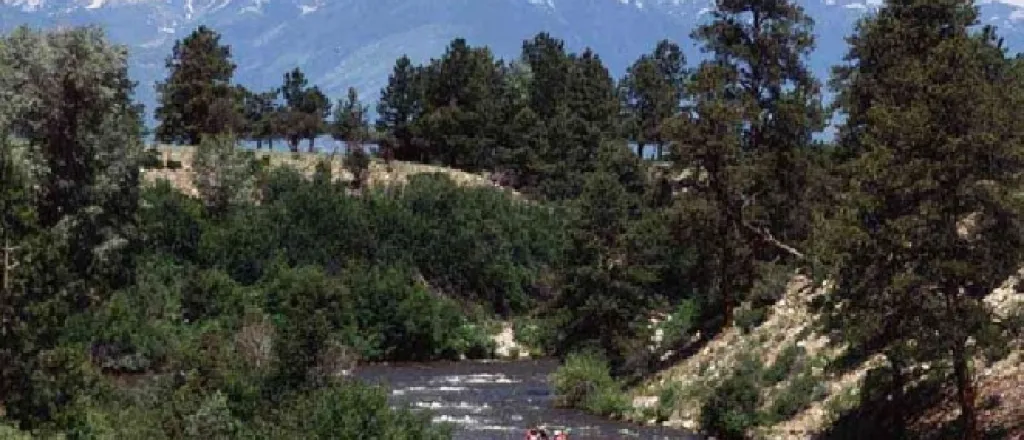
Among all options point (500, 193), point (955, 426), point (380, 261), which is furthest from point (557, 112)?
point (955, 426)

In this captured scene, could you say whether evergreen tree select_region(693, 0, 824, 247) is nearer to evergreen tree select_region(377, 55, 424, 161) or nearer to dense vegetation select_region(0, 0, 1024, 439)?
dense vegetation select_region(0, 0, 1024, 439)

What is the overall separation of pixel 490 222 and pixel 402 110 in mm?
26549

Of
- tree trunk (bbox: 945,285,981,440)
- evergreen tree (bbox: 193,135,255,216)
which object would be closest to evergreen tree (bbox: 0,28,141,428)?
evergreen tree (bbox: 193,135,255,216)

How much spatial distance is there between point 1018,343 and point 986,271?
690 cm

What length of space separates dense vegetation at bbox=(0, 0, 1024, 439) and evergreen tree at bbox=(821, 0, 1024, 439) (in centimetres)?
9

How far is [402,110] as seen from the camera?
5064 inches

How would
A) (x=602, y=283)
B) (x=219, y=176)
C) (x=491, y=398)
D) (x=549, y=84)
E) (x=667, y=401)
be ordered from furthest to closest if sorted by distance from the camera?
(x=549, y=84), (x=219, y=176), (x=491, y=398), (x=602, y=283), (x=667, y=401)

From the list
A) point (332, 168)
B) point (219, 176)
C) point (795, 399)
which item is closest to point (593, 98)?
point (332, 168)

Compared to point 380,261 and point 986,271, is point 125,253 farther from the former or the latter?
point 986,271

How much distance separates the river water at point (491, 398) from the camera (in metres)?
51.5

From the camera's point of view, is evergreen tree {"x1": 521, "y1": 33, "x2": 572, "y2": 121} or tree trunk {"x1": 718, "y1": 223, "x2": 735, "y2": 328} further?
evergreen tree {"x1": 521, "y1": 33, "x2": 572, "y2": 121}

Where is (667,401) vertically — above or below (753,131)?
below

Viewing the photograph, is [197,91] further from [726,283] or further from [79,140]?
[726,283]

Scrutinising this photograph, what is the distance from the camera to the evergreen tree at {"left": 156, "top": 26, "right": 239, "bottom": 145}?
113 meters
